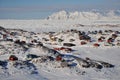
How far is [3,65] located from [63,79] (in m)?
7.68

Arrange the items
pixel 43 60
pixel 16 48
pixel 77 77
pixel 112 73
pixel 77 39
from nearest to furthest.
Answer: pixel 77 77
pixel 112 73
pixel 43 60
pixel 16 48
pixel 77 39

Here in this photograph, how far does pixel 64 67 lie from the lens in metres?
31.8

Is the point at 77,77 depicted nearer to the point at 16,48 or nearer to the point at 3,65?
the point at 3,65

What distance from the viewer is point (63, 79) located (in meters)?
27.2

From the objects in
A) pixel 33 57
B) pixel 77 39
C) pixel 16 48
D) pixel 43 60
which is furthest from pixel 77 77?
pixel 77 39

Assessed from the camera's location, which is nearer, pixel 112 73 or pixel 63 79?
pixel 63 79

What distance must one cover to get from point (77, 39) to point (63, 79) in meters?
37.5

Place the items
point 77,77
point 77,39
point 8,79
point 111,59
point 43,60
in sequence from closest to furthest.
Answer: point 8,79 < point 77,77 < point 43,60 < point 111,59 < point 77,39

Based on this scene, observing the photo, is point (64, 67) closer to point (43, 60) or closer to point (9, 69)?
point (43, 60)

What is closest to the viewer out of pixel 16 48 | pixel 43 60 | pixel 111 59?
pixel 43 60

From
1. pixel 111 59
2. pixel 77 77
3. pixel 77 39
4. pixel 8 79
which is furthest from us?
pixel 77 39

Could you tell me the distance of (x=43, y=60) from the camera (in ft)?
111

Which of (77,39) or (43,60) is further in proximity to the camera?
(77,39)

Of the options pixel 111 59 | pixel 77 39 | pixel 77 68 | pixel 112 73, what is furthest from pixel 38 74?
pixel 77 39
